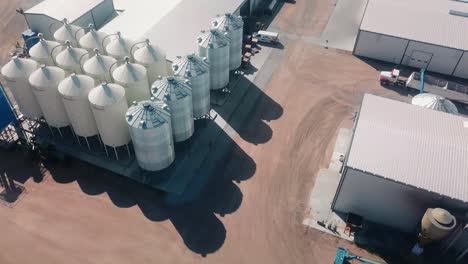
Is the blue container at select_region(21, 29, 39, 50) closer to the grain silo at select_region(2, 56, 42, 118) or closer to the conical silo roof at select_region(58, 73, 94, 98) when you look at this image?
the grain silo at select_region(2, 56, 42, 118)

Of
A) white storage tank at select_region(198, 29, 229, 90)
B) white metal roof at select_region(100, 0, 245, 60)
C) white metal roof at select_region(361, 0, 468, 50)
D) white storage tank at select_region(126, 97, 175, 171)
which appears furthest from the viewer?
white metal roof at select_region(361, 0, 468, 50)

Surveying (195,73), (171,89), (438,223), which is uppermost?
(171,89)

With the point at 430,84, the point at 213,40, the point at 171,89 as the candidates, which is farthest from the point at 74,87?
the point at 430,84

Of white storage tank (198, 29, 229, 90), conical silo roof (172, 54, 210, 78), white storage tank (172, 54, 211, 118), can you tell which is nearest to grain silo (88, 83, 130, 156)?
conical silo roof (172, 54, 210, 78)

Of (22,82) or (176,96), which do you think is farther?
(22,82)

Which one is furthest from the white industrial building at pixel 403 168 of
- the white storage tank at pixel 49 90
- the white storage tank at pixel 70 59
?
the white storage tank at pixel 70 59

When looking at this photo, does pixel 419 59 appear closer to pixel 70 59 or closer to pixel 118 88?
pixel 118 88

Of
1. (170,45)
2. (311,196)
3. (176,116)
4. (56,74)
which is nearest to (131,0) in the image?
(170,45)
